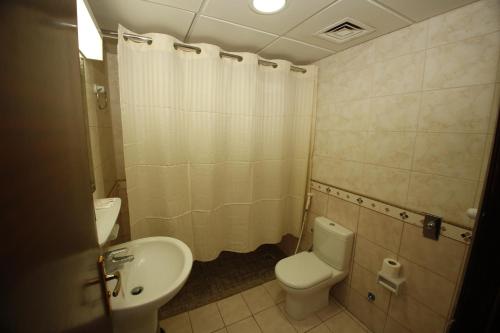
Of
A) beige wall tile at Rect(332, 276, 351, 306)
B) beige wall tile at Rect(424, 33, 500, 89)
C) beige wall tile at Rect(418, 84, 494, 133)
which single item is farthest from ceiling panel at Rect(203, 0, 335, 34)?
beige wall tile at Rect(332, 276, 351, 306)

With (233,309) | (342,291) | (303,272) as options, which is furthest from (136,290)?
(342,291)

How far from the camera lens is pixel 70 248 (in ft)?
1.47

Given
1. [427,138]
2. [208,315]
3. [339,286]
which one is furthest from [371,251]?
[208,315]

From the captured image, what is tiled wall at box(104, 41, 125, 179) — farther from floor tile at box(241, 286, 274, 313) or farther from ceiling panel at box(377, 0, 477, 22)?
ceiling panel at box(377, 0, 477, 22)

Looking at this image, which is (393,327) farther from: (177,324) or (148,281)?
(148,281)

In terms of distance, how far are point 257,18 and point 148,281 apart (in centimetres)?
176

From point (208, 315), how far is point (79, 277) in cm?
Answer: 150

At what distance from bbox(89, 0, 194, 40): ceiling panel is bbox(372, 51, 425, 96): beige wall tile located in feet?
4.38

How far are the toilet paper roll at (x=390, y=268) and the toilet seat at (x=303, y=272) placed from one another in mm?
378

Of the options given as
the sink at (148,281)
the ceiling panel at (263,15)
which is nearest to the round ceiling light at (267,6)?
the ceiling panel at (263,15)

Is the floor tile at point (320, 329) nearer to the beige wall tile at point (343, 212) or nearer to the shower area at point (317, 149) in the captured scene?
the shower area at point (317, 149)

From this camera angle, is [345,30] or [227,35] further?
[227,35]

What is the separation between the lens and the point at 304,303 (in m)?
1.61

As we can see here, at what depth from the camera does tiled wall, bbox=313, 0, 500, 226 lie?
3.27ft
